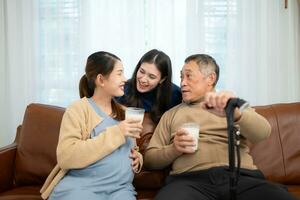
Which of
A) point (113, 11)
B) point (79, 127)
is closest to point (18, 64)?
point (113, 11)

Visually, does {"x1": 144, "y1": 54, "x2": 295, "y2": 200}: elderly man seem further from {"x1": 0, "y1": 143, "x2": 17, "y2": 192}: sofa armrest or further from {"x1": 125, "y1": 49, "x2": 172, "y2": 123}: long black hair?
{"x1": 0, "y1": 143, "x2": 17, "y2": 192}: sofa armrest

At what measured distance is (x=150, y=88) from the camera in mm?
2277

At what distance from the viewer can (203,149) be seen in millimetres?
1901

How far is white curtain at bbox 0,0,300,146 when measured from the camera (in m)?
2.70

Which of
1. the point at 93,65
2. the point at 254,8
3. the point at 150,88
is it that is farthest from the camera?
the point at 254,8

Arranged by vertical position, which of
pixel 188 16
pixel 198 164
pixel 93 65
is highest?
pixel 188 16

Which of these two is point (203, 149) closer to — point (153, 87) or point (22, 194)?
point (153, 87)

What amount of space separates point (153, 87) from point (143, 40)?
0.63m

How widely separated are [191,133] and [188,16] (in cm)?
123

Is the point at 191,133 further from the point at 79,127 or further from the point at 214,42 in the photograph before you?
the point at 214,42

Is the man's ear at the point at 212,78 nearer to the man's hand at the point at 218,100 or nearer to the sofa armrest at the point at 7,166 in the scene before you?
the man's hand at the point at 218,100

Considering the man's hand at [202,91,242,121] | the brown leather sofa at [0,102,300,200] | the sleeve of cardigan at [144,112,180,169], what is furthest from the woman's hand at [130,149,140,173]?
the man's hand at [202,91,242,121]

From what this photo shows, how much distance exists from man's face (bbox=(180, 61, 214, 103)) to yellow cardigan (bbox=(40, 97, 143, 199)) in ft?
1.65

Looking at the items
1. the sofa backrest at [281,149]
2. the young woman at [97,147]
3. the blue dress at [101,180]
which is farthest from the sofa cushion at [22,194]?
the sofa backrest at [281,149]
